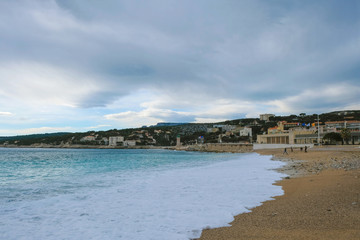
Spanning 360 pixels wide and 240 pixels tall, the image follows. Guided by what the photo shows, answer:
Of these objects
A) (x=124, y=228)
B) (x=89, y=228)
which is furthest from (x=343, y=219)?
(x=89, y=228)

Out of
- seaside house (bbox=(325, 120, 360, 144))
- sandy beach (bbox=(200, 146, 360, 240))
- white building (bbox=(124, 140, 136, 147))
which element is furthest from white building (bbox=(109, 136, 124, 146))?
sandy beach (bbox=(200, 146, 360, 240))

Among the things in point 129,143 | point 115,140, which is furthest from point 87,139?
point 129,143

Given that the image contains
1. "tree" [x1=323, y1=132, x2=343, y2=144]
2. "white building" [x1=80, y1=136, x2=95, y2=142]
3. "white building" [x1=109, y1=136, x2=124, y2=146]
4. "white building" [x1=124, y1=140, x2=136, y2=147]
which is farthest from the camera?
"white building" [x1=80, y1=136, x2=95, y2=142]

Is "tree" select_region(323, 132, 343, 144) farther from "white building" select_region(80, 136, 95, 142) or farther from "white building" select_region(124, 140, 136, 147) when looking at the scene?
"white building" select_region(80, 136, 95, 142)

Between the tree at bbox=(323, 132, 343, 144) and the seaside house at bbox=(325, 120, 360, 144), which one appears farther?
the seaside house at bbox=(325, 120, 360, 144)

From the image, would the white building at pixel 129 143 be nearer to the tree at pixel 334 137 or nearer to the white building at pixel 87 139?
the white building at pixel 87 139

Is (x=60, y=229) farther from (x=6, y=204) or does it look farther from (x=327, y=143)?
(x=327, y=143)

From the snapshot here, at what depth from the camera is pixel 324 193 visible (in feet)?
24.0

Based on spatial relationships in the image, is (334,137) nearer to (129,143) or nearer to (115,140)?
(129,143)

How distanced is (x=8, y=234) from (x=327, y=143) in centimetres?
6815

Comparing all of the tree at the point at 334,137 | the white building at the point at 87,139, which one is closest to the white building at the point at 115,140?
the white building at the point at 87,139

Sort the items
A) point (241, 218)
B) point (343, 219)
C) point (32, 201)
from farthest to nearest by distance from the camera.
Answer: point (32, 201) → point (241, 218) → point (343, 219)

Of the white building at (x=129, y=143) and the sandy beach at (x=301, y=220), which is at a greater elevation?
the sandy beach at (x=301, y=220)

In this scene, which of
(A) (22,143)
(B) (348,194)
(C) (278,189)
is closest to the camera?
(B) (348,194)
